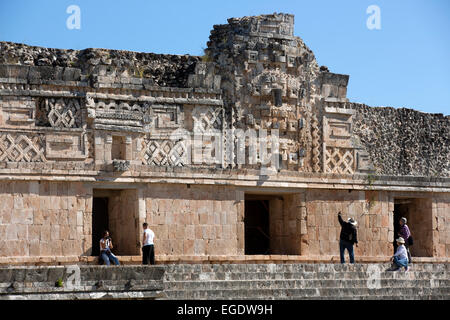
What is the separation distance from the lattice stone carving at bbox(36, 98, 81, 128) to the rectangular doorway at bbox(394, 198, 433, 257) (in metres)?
8.80

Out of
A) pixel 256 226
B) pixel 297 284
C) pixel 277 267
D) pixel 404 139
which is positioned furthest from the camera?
pixel 404 139

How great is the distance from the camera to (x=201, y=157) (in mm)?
24656

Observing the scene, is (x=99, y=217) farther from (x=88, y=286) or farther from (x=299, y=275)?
(x=88, y=286)

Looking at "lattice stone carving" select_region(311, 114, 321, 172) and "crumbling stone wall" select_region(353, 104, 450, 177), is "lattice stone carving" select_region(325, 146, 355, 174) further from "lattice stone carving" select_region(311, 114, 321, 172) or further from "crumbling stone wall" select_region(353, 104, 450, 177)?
"crumbling stone wall" select_region(353, 104, 450, 177)

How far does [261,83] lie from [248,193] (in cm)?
254

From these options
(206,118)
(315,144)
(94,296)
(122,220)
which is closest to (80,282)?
(94,296)

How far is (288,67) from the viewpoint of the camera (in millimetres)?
25891

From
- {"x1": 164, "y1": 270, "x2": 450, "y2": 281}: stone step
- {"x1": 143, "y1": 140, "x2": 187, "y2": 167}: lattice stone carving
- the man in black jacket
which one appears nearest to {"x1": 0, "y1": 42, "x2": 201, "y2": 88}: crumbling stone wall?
{"x1": 143, "y1": 140, "x2": 187, "y2": 167}: lattice stone carving

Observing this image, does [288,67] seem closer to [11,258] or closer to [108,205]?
[108,205]

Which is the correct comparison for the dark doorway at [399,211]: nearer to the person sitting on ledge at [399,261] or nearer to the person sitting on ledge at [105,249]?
the person sitting on ledge at [399,261]

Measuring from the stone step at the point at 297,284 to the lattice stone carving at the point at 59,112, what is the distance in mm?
5632

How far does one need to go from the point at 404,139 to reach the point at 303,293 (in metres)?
9.68

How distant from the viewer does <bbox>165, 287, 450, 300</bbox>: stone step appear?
19344 mm
